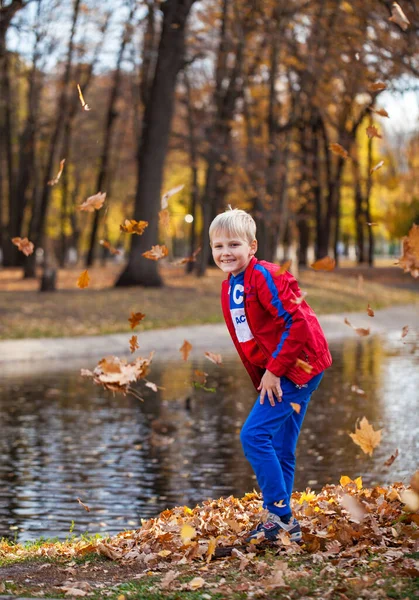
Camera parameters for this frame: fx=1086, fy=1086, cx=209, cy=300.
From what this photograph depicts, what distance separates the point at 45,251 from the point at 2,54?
23.5 ft

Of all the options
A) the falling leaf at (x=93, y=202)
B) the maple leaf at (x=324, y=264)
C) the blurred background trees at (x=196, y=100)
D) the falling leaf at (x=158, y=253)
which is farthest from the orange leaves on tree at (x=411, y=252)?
the blurred background trees at (x=196, y=100)

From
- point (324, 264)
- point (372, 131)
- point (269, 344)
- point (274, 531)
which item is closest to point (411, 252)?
point (324, 264)

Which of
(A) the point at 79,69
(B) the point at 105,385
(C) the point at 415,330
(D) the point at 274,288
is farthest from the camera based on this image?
(A) the point at 79,69

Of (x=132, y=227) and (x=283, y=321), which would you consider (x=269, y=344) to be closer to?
(x=283, y=321)

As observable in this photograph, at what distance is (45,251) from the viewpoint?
1086 inches

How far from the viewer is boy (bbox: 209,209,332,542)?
16.9ft

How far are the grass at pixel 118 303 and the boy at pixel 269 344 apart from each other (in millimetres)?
11639

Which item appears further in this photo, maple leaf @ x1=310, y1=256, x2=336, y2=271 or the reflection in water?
the reflection in water

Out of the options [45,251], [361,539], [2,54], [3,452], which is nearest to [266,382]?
[361,539]

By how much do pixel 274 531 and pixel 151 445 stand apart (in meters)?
4.84

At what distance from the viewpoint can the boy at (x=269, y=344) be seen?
16.9 feet

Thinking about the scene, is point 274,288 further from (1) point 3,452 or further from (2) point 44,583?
(1) point 3,452

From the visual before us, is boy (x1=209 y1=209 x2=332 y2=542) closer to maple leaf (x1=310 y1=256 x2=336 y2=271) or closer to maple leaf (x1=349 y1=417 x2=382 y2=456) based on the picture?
maple leaf (x1=310 y1=256 x2=336 y2=271)

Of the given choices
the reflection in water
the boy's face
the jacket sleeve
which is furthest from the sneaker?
the reflection in water
